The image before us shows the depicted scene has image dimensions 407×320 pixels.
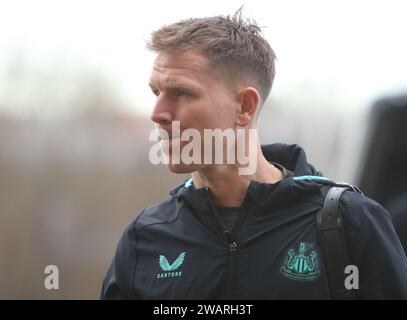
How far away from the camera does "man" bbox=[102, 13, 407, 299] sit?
1.43 m

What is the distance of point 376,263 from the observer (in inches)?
55.4

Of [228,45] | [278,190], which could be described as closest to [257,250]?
[278,190]

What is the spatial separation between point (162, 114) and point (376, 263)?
62 cm

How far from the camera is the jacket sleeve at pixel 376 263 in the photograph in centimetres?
140

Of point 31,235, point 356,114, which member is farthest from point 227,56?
point 31,235

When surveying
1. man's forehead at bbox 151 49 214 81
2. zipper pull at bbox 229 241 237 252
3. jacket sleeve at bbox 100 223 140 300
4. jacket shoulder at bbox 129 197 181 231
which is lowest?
jacket sleeve at bbox 100 223 140 300

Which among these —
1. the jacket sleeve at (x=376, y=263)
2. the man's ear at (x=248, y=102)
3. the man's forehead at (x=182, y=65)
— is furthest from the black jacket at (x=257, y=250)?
the man's forehead at (x=182, y=65)

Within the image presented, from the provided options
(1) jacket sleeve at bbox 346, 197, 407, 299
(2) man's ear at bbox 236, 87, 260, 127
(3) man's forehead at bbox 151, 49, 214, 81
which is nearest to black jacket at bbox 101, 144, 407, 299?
(1) jacket sleeve at bbox 346, 197, 407, 299

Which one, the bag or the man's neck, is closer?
the bag

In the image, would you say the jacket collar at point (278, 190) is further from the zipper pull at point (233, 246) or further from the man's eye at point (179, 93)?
the man's eye at point (179, 93)

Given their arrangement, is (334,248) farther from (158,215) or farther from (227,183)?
(158,215)

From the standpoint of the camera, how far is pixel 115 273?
5.33 ft

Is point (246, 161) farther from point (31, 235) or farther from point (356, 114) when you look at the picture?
point (31, 235)

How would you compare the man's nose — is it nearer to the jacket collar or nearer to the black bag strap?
the jacket collar
